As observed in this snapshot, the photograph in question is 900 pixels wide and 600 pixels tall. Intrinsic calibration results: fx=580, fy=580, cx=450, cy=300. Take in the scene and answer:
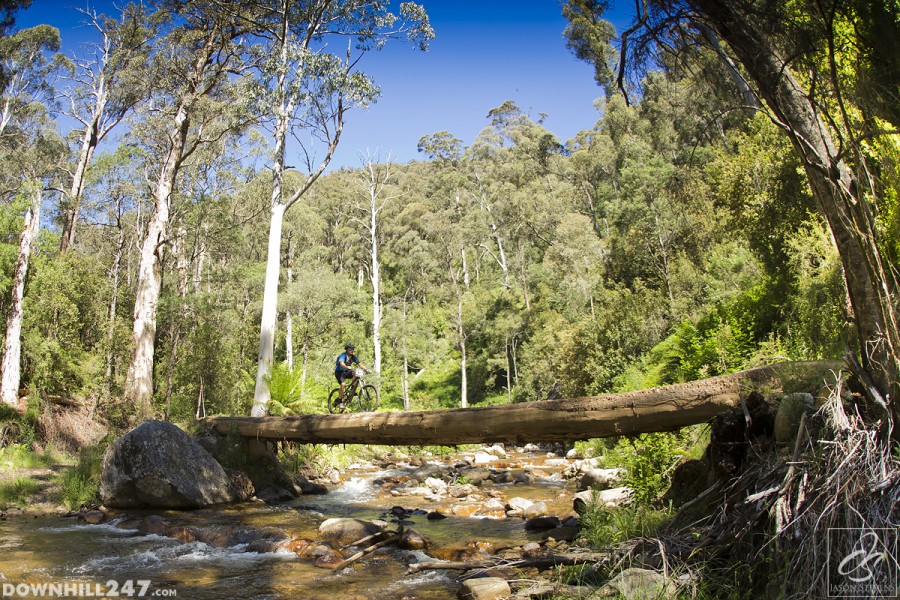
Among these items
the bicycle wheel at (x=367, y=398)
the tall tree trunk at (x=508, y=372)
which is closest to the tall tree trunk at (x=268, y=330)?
the bicycle wheel at (x=367, y=398)

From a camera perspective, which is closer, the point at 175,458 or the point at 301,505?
the point at 175,458

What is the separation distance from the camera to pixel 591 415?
6.59 metres

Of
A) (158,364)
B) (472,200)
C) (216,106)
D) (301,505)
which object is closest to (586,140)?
(472,200)

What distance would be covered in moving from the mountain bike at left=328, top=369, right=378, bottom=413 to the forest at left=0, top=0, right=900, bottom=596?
1.44 meters

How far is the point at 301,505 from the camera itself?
33.2 ft

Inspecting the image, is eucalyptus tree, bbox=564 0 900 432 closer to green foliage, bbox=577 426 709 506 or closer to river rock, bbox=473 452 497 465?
green foliage, bbox=577 426 709 506

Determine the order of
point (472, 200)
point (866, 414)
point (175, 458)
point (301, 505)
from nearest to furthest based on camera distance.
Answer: point (866, 414) < point (175, 458) < point (301, 505) < point (472, 200)

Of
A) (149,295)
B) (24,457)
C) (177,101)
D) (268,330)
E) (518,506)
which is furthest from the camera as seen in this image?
(177,101)

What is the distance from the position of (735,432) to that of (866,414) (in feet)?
5.26

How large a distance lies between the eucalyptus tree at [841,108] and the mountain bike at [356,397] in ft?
32.7

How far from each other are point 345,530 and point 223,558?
152 centimetres

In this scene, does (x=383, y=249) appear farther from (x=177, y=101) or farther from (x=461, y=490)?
(x=461, y=490)

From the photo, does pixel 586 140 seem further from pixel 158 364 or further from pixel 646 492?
pixel 646 492
